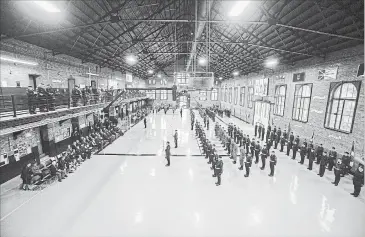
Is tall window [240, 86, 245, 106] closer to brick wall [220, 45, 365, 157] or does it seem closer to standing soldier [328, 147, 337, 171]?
brick wall [220, 45, 365, 157]

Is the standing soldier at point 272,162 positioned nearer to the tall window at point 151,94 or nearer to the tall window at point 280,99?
the tall window at point 280,99

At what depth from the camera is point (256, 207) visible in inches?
252

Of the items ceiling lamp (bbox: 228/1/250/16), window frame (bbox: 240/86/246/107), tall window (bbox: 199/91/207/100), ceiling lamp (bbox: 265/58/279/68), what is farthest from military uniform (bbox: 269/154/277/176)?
tall window (bbox: 199/91/207/100)

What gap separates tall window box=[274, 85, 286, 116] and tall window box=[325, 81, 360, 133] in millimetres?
4863

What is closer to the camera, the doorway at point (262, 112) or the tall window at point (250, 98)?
the doorway at point (262, 112)

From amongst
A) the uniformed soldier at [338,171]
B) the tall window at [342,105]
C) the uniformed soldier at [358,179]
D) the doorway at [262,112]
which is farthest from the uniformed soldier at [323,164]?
the doorway at [262,112]

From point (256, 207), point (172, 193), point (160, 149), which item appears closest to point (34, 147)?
point (160, 149)

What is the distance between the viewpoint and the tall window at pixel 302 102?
12.8 metres

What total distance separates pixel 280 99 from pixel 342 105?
20.1ft

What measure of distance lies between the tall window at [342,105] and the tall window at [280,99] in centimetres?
486

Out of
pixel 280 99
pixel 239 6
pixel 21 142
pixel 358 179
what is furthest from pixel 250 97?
pixel 21 142

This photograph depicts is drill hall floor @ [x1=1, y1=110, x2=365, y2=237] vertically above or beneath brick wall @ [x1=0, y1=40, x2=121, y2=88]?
beneath

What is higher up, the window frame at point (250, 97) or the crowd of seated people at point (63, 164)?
the window frame at point (250, 97)

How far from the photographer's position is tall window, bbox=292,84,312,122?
1275 centimetres
